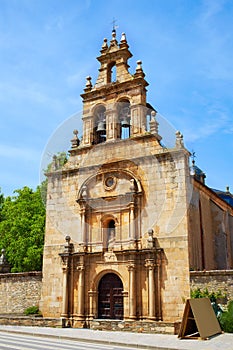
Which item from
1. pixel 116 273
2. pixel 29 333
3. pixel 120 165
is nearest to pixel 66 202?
pixel 120 165

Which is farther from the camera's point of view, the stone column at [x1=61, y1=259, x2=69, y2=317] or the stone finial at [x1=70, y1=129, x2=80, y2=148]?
the stone finial at [x1=70, y1=129, x2=80, y2=148]

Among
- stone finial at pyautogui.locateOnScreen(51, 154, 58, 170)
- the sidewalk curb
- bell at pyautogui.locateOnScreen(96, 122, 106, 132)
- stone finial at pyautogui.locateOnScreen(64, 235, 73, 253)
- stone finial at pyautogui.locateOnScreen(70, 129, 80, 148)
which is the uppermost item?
bell at pyautogui.locateOnScreen(96, 122, 106, 132)

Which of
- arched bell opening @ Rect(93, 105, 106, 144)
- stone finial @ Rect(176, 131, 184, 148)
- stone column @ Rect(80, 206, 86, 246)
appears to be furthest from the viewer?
arched bell opening @ Rect(93, 105, 106, 144)

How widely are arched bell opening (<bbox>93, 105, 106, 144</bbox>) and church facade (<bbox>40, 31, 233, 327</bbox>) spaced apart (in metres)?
0.06

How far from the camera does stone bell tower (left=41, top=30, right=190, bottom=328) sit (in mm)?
17125

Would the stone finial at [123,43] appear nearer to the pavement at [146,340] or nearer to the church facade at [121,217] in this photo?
the church facade at [121,217]

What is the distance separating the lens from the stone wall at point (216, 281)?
15.2 m

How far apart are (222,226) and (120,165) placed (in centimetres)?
806

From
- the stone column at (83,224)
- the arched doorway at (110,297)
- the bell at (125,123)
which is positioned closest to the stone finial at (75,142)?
the bell at (125,123)

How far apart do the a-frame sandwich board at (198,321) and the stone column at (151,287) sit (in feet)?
10.1

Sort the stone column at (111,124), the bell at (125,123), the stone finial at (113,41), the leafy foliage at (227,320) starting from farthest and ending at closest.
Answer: the stone finial at (113,41), the bell at (125,123), the stone column at (111,124), the leafy foliage at (227,320)

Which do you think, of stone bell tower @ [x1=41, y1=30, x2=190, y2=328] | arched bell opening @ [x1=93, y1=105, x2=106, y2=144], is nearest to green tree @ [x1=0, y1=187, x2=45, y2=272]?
stone bell tower @ [x1=41, y1=30, x2=190, y2=328]

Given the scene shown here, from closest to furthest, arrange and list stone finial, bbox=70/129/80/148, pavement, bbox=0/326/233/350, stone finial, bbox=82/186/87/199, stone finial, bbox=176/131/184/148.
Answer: pavement, bbox=0/326/233/350, stone finial, bbox=176/131/184/148, stone finial, bbox=82/186/87/199, stone finial, bbox=70/129/80/148

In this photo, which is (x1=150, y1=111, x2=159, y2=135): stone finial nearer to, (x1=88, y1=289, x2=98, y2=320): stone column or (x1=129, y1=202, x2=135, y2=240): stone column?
(x1=129, y1=202, x2=135, y2=240): stone column
